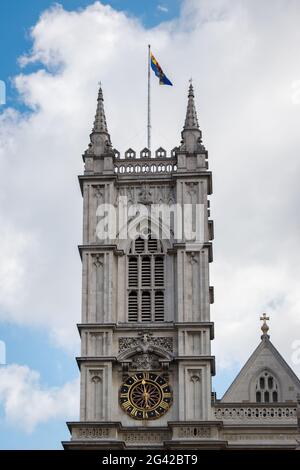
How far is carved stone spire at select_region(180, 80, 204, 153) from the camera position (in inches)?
2687

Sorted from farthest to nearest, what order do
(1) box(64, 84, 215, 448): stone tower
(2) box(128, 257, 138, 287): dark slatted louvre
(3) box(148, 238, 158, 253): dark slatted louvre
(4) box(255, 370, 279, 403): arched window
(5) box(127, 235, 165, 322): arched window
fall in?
1. (3) box(148, 238, 158, 253): dark slatted louvre
2. (2) box(128, 257, 138, 287): dark slatted louvre
3. (5) box(127, 235, 165, 322): arched window
4. (4) box(255, 370, 279, 403): arched window
5. (1) box(64, 84, 215, 448): stone tower

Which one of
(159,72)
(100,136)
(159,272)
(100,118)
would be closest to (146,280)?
(159,272)

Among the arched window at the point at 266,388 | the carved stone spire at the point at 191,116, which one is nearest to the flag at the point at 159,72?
the carved stone spire at the point at 191,116

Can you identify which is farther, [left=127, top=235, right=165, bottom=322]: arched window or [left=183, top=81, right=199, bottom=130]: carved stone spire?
[left=183, top=81, right=199, bottom=130]: carved stone spire

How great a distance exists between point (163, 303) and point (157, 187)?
629 cm

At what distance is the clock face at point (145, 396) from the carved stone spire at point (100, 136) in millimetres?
12104

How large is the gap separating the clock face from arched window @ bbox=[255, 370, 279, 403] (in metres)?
4.46

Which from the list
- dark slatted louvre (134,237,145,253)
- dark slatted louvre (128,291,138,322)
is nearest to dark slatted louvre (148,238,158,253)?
dark slatted louvre (134,237,145,253)

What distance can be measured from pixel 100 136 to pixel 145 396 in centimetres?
1410

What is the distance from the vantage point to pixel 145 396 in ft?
207

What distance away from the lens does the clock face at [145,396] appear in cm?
6262

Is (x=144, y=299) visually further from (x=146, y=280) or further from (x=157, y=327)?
(x=157, y=327)

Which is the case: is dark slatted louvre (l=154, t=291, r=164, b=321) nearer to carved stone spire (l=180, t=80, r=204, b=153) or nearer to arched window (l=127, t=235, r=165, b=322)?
arched window (l=127, t=235, r=165, b=322)
